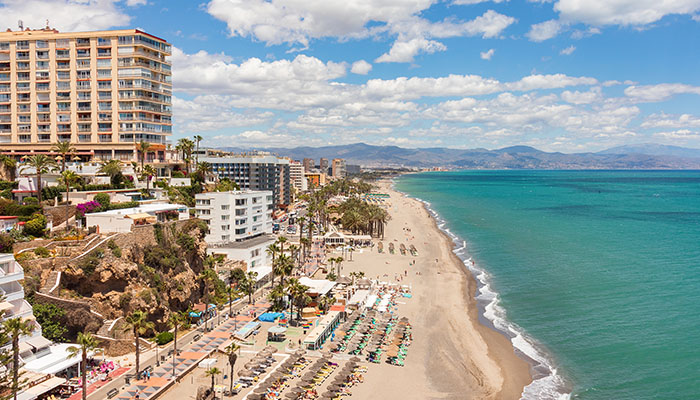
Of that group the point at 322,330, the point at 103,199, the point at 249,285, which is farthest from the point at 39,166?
the point at 322,330

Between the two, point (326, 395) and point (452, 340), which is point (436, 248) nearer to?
point (452, 340)

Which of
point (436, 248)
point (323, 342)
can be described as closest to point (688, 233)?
point (436, 248)

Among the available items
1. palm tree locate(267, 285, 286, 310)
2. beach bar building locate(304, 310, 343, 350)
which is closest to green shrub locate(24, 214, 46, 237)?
palm tree locate(267, 285, 286, 310)

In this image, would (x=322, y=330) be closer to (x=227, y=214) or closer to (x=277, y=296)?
(x=277, y=296)

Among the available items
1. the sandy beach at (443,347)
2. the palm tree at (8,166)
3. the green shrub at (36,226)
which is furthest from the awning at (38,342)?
the palm tree at (8,166)

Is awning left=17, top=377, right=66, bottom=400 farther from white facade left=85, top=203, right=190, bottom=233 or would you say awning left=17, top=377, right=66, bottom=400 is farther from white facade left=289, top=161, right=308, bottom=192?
white facade left=289, top=161, right=308, bottom=192

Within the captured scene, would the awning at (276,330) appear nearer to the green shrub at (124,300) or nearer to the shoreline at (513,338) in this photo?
the green shrub at (124,300)

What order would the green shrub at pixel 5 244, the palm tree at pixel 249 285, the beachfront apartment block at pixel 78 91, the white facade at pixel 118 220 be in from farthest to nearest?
the beachfront apartment block at pixel 78 91 < the palm tree at pixel 249 285 < the white facade at pixel 118 220 < the green shrub at pixel 5 244
